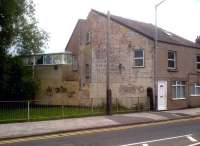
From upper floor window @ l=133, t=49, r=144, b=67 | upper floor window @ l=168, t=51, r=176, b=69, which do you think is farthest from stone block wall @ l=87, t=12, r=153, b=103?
upper floor window @ l=168, t=51, r=176, b=69

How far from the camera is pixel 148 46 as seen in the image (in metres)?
32.9

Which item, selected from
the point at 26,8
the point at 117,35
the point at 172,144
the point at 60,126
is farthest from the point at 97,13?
the point at 172,144

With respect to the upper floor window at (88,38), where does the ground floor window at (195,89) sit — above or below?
below

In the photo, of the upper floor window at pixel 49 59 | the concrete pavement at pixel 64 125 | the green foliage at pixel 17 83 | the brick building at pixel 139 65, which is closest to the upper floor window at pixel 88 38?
the brick building at pixel 139 65

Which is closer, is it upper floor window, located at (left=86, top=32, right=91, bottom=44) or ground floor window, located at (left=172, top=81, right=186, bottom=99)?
ground floor window, located at (left=172, top=81, right=186, bottom=99)

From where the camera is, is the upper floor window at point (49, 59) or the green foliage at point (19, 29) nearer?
the green foliage at point (19, 29)

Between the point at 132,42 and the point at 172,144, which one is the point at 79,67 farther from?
the point at 172,144

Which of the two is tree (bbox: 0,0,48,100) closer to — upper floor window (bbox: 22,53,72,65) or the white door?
upper floor window (bbox: 22,53,72,65)

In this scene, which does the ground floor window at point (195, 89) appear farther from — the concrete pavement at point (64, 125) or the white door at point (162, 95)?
the concrete pavement at point (64, 125)

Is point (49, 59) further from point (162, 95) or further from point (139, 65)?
point (162, 95)

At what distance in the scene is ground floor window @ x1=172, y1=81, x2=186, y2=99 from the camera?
34.6 metres

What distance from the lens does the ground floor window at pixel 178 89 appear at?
34594mm

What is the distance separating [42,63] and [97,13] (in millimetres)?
8542

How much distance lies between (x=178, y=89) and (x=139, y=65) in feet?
13.3
